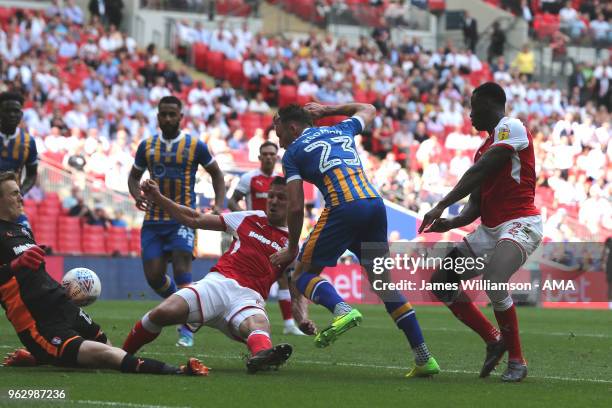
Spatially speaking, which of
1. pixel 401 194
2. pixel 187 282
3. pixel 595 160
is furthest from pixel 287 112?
pixel 595 160

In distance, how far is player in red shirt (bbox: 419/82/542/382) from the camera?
9188 millimetres

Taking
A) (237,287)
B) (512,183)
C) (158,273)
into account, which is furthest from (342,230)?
(158,273)

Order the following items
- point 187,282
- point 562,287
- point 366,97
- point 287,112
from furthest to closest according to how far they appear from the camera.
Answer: point 366,97, point 562,287, point 187,282, point 287,112

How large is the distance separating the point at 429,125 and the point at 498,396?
27.2 meters

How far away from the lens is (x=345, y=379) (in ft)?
30.2

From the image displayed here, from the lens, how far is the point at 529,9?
45562 millimetres

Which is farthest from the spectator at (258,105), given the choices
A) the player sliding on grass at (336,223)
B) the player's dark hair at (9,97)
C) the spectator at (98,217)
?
the player sliding on grass at (336,223)

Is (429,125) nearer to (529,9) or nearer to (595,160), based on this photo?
(595,160)

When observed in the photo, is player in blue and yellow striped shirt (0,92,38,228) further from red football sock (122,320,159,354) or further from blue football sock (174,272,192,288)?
red football sock (122,320,159,354)

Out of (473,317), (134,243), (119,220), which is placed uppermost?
(473,317)

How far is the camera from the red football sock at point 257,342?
915 centimetres

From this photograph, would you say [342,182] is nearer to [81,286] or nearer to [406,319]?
[406,319]

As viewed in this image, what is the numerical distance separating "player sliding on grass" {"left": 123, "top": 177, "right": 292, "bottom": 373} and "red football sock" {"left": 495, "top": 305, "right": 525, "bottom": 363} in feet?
5.42

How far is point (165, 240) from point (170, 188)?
557 mm
